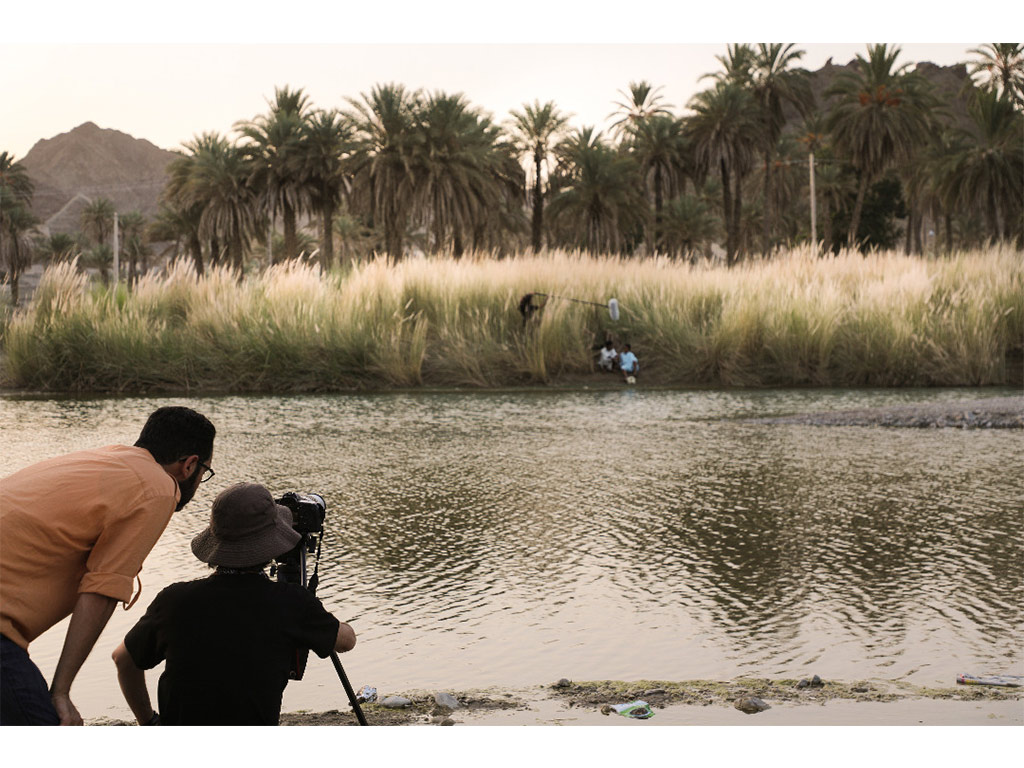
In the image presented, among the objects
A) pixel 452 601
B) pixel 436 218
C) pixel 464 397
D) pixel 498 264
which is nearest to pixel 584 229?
pixel 436 218

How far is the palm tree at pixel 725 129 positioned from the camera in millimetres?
44875

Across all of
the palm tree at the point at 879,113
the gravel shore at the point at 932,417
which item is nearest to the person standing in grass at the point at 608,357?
the gravel shore at the point at 932,417

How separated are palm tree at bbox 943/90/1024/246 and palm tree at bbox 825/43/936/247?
1194 centimetres

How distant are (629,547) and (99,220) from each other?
82811mm

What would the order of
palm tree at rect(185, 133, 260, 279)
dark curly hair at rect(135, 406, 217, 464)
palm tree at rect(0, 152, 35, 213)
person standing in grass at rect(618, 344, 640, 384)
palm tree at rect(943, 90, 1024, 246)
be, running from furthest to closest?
palm tree at rect(185, 133, 260, 279), palm tree at rect(0, 152, 35, 213), palm tree at rect(943, 90, 1024, 246), person standing in grass at rect(618, 344, 640, 384), dark curly hair at rect(135, 406, 217, 464)

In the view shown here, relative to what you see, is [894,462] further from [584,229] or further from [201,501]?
[584,229]

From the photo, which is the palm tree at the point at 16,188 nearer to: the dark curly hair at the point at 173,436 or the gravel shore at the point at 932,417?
the gravel shore at the point at 932,417

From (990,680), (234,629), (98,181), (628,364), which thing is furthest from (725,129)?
(98,181)

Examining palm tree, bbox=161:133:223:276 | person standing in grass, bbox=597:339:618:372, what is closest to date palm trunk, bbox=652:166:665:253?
palm tree, bbox=161:133:223:276

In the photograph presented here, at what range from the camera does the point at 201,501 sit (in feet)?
24.5

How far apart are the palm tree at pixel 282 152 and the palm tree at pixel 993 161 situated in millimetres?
19024

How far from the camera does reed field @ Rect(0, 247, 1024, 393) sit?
1600 centimetres

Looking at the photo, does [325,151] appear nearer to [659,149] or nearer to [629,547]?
[659,149]

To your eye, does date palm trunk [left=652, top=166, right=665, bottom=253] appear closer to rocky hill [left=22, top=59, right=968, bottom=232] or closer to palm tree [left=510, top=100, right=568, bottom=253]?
palm tree [left=510, top=100, right=568, bottom=253]
